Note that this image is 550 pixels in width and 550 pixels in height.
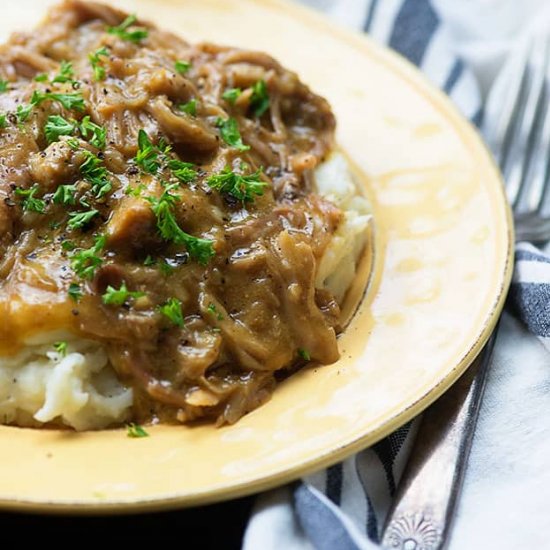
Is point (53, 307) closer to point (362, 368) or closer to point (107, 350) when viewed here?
point (107, 350)

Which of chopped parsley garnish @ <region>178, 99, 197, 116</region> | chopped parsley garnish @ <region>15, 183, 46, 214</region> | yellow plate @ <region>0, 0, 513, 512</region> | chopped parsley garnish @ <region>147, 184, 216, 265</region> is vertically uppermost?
chopped parsley garnish @ <region>178, 99, 197, 116</region>

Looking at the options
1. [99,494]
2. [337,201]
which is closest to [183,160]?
[337,201]

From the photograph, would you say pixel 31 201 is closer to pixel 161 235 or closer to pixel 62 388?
pixel 161 235

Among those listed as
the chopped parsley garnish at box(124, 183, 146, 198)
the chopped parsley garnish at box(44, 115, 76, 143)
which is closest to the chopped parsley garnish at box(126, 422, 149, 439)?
the chopped parsley garnish at box(124, 183, 146, 198)

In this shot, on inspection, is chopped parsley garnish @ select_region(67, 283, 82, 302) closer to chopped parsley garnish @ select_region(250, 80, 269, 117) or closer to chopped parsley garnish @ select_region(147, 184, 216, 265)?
chopped parsley garnish @ select_region(147, 184, 216, 265)

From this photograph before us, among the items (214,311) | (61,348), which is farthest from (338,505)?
(61,348)

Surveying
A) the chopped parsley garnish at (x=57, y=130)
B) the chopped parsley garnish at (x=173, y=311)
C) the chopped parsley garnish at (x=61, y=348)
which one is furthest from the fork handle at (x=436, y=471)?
the chopped parsley garnish at (x=57, y=130)

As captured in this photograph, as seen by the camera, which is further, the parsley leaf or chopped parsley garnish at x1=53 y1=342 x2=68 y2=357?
the parsley leaf
